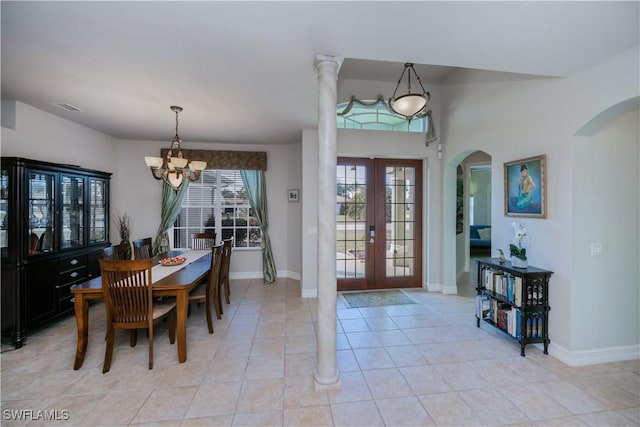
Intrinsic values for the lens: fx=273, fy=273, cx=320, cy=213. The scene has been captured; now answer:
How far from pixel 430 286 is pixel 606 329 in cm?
234

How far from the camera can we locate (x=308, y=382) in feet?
7.64

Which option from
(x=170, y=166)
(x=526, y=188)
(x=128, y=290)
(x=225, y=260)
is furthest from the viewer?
(x=225, y=260)

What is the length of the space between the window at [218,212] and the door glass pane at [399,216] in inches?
105

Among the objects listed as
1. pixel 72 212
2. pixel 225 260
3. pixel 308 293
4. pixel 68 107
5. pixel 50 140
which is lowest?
pixel 308 293

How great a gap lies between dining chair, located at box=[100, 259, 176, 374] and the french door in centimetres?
303

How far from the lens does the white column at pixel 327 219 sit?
224 cm

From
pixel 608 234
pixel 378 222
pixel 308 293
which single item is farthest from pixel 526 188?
pixel 308 293

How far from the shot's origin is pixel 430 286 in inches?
190

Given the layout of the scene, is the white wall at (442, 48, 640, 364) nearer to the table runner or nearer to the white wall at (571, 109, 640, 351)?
the white wall at (571, 109, 640, 351)

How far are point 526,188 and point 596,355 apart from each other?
1.74 metres

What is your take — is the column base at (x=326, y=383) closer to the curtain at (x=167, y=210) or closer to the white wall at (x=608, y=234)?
the white wall at (x=608, y=234)

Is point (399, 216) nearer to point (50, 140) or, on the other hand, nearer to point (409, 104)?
point (409, 104)

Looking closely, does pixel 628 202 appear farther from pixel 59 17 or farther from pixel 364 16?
pixel 59 17

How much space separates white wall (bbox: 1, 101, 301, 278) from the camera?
14.2ft
